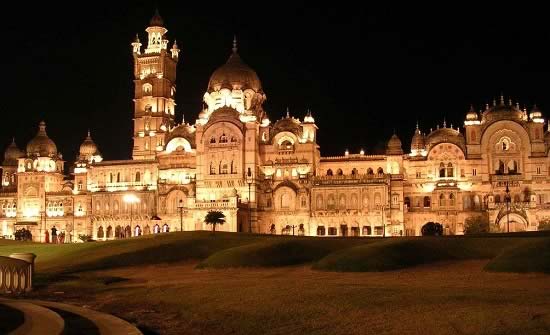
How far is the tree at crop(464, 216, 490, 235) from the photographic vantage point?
74125 mm

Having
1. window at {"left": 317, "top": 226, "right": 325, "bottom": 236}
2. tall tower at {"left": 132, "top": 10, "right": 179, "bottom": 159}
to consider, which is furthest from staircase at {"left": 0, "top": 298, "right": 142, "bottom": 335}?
tall tower at {"left": 132, "top": 10, "right": 179, "bottom": 159}

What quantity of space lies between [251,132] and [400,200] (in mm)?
20180

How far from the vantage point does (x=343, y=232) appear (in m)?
87.2

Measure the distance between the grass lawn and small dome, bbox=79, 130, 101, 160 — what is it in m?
60.1

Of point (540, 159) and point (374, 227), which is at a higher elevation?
point (540, 159)

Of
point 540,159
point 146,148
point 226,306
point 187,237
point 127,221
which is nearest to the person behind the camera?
point 226,306

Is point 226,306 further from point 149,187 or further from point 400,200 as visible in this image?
point 149,187

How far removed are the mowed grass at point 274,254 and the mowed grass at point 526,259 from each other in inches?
474

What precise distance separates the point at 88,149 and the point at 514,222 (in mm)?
65496

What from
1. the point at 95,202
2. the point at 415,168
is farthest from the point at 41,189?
the point at 415,168

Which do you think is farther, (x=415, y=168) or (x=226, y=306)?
(x=415, y=168)

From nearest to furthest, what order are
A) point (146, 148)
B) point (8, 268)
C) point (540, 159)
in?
point (8, 268), point (540, 159), point (146, 148)

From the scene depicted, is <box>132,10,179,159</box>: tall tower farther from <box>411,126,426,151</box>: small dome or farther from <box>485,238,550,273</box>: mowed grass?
<box>485,238,550,273</box>: mowed grass

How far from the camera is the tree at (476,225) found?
7412 cm
